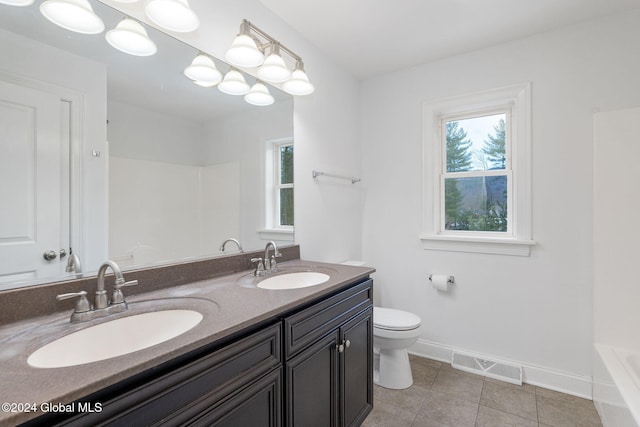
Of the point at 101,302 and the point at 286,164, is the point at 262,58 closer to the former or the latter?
the point at 286,164

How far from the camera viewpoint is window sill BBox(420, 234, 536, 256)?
2164 mm

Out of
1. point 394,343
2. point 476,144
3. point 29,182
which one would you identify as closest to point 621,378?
point 394,343

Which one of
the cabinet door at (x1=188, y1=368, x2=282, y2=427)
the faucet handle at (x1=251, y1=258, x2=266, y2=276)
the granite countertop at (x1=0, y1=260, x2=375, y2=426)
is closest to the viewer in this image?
the granite countertop at (x1=0, y1=260, x2=375, y2=426)

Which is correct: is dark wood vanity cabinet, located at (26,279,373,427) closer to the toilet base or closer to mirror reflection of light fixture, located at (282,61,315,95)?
the toilet base

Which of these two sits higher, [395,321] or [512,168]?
[512,168]

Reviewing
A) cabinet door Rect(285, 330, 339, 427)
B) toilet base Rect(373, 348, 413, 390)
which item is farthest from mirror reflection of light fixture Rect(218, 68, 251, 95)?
A: toilet base Rect(373, 348, 413, 390)

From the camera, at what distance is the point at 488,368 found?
223cm

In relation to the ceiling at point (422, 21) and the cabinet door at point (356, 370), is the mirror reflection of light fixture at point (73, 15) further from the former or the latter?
the cabinet door at point (356, 370)

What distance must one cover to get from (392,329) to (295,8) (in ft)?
6.97

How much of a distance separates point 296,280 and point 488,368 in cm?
166

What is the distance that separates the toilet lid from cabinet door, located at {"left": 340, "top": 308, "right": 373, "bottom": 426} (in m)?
0.30

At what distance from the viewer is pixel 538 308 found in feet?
6.98

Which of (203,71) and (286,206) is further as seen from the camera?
(286,206)

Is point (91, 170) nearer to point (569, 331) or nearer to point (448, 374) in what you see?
point (448, 374)
